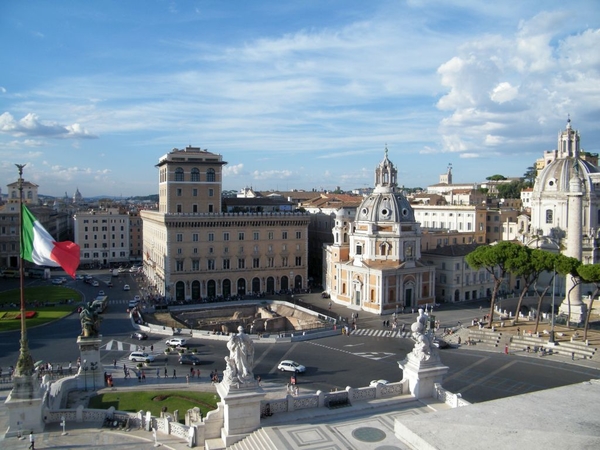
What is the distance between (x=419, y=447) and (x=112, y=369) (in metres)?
27.2

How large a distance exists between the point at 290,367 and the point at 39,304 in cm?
3410

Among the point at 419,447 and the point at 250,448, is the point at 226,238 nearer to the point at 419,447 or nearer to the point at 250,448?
the point at 250,448

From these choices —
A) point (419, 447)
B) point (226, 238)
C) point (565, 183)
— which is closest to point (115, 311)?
point (226, 238)

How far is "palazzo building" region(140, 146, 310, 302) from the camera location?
60562 millimetres

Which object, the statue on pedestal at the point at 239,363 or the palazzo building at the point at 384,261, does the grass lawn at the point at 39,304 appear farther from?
the statue on pedestal at the point at 239,363

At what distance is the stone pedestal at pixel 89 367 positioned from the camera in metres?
29.6

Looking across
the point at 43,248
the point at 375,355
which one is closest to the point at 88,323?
the point at 43,248

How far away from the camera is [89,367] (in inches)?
1170

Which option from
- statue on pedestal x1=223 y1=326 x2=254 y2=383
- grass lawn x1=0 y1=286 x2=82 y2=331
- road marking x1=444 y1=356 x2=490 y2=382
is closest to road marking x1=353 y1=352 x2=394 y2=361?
road marking x1=444 y1=356 x2=490 y2=382

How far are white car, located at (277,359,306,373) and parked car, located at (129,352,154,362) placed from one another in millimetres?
8750

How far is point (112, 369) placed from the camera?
111ft

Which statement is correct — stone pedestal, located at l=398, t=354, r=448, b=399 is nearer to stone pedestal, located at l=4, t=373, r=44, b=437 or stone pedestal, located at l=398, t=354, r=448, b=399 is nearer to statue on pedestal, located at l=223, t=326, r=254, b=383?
statue on pedestal, located at l=223, t=326, r=254, b=383

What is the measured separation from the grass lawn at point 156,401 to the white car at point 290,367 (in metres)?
6.29

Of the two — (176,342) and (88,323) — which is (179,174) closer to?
(176,342)
